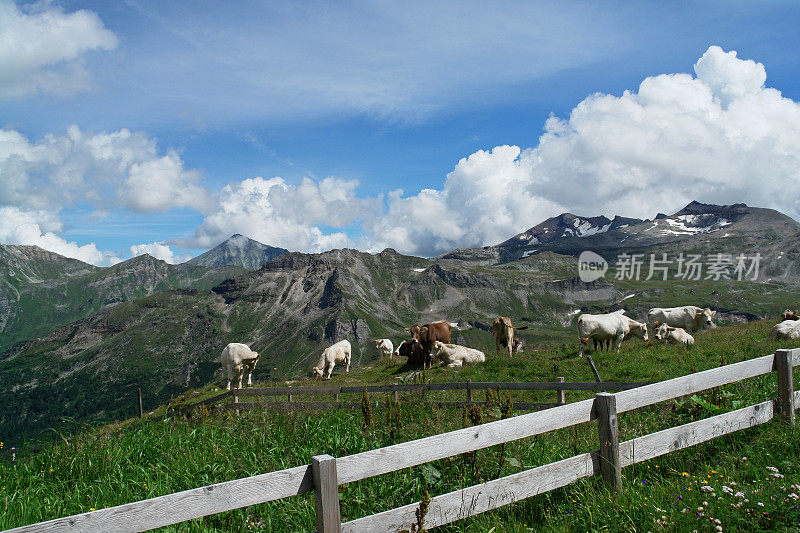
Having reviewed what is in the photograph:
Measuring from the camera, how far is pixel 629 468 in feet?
20.4

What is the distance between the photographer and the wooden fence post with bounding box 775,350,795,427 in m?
7.15

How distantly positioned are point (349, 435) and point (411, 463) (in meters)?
3.89

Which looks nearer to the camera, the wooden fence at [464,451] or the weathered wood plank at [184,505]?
the weathered wood plank at [184,505]

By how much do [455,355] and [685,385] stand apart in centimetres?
2168

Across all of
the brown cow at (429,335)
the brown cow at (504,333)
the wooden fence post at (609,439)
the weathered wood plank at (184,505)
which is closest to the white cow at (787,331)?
the brown cow at (504,333)

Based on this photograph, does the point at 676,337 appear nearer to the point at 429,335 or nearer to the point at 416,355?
the point at 429,335

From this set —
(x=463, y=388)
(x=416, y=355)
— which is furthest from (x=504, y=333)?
(x=463, y=388)

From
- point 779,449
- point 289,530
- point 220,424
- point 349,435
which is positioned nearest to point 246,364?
point 220,424

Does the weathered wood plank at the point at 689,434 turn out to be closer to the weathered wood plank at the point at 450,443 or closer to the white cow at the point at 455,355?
the weathered wood plank at the point at 450,443

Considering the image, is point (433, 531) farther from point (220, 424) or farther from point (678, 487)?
point (220, 424)

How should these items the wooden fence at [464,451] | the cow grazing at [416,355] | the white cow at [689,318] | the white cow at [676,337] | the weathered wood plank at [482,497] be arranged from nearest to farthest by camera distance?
the wooden fence at [464,451], the weathered wood plank at [482,497], the white cow at [676,337], the cow grazing at [416,355], the white cow at [689,318]

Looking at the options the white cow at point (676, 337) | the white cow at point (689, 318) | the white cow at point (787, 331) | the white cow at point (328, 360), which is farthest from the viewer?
the white cow at point (328, 360)

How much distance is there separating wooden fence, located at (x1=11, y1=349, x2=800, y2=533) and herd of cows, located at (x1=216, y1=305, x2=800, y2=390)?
661 inches

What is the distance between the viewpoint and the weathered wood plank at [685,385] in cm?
596
